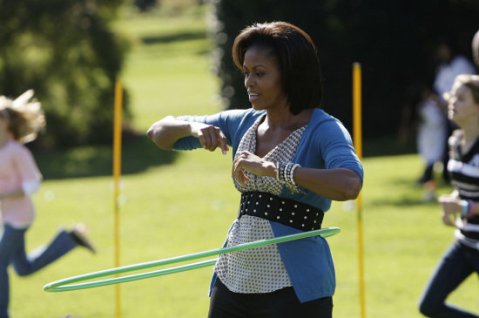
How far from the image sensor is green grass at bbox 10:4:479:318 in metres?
10.2

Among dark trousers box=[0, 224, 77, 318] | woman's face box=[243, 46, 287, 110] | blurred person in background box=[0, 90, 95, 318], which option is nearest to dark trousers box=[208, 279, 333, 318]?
woman's face box=[243, 46, 287, 110]

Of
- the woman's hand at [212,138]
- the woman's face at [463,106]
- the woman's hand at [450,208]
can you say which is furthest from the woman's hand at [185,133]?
the woman's face at [463,106]

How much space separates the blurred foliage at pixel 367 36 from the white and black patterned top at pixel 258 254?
2022cm

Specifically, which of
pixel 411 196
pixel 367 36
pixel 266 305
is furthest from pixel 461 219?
pixel 367 36

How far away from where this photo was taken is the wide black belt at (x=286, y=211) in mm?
4820

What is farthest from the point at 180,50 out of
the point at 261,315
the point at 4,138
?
the point at 261,315

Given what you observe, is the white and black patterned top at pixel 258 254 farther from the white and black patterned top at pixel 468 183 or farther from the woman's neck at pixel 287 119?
the white and black patterned top at pixel 468 183

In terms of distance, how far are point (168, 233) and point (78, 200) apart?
420 centimetres

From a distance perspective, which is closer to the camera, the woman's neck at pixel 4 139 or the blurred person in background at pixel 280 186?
the blurred person in background at pixel 280 186

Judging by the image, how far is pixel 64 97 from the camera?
29422 millimetres

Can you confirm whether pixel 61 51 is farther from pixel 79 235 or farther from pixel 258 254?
pixel 258 254

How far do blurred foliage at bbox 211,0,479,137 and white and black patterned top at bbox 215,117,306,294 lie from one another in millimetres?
20222

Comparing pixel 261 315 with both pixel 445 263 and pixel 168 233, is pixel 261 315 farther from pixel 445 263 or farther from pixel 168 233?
pixel 168 233

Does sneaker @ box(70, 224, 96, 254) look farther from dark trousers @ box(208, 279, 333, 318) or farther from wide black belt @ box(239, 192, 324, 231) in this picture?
wide black belt @ box(239, 192, 324, 231)
